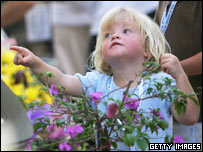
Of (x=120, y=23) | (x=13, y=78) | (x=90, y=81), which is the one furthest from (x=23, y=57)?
(x=13, y=78)

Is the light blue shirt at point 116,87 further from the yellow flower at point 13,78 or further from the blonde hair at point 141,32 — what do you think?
the yellow flower at point 13,78

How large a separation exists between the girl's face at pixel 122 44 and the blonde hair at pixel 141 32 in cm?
3

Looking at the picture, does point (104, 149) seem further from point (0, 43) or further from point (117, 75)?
point (0, 43)

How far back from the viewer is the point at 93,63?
2277 mm

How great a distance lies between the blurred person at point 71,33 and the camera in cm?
536

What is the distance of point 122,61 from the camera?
187 centimetres

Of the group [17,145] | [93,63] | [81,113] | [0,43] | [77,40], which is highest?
[77,40]

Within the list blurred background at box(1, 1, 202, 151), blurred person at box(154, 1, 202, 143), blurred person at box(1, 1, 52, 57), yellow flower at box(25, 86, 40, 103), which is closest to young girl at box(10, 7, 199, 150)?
blurred person at box(154, 1, 202, 143)

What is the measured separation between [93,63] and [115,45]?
43cm

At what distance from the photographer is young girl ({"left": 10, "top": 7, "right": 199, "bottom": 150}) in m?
1.78

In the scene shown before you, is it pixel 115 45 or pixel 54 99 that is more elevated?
pixel 115 45

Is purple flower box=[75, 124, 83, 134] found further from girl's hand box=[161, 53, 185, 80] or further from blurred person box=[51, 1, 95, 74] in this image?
blurred person box=[51, 1, 95, 74]

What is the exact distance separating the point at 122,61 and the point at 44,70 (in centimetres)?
35

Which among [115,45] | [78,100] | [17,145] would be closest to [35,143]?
[17,145]
